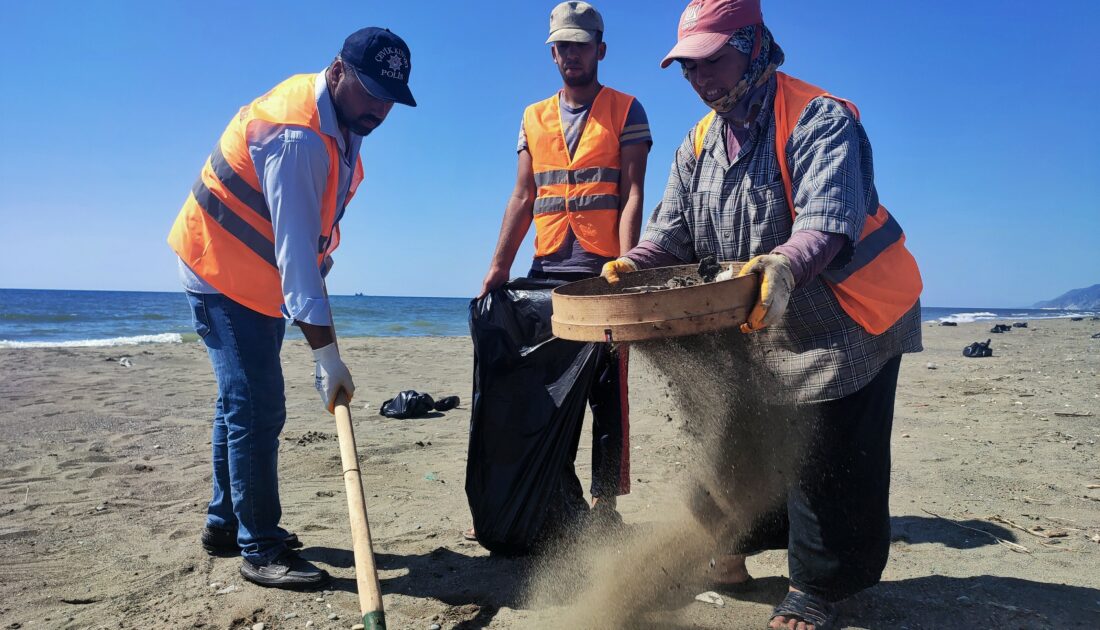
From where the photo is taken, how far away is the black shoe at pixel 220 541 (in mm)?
2805

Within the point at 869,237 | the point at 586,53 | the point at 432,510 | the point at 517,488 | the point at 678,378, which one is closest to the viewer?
the point at 869,237

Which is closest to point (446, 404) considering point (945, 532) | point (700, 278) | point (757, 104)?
point (945, 532)

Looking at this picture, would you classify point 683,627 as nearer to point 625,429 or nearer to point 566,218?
point 625,429

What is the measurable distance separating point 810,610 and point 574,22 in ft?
7.79

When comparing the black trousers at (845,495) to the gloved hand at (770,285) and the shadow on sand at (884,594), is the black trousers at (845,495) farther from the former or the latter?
the gloved hand at (770,285)

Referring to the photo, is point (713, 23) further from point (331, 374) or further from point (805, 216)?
point (331, 374)

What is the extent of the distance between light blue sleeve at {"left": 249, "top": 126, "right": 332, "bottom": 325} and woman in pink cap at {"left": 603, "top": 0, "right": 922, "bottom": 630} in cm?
105

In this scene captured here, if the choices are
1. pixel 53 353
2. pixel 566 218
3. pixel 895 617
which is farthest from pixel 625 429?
pixel 53 353

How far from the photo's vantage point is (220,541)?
281 cm

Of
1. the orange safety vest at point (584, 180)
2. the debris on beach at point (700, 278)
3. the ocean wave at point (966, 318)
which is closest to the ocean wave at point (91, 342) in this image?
the orange safety vest at point (584, 180)

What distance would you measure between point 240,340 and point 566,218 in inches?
54.2

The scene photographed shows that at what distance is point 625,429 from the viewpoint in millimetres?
2844

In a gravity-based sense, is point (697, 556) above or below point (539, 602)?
above

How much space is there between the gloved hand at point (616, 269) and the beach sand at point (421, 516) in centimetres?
34
